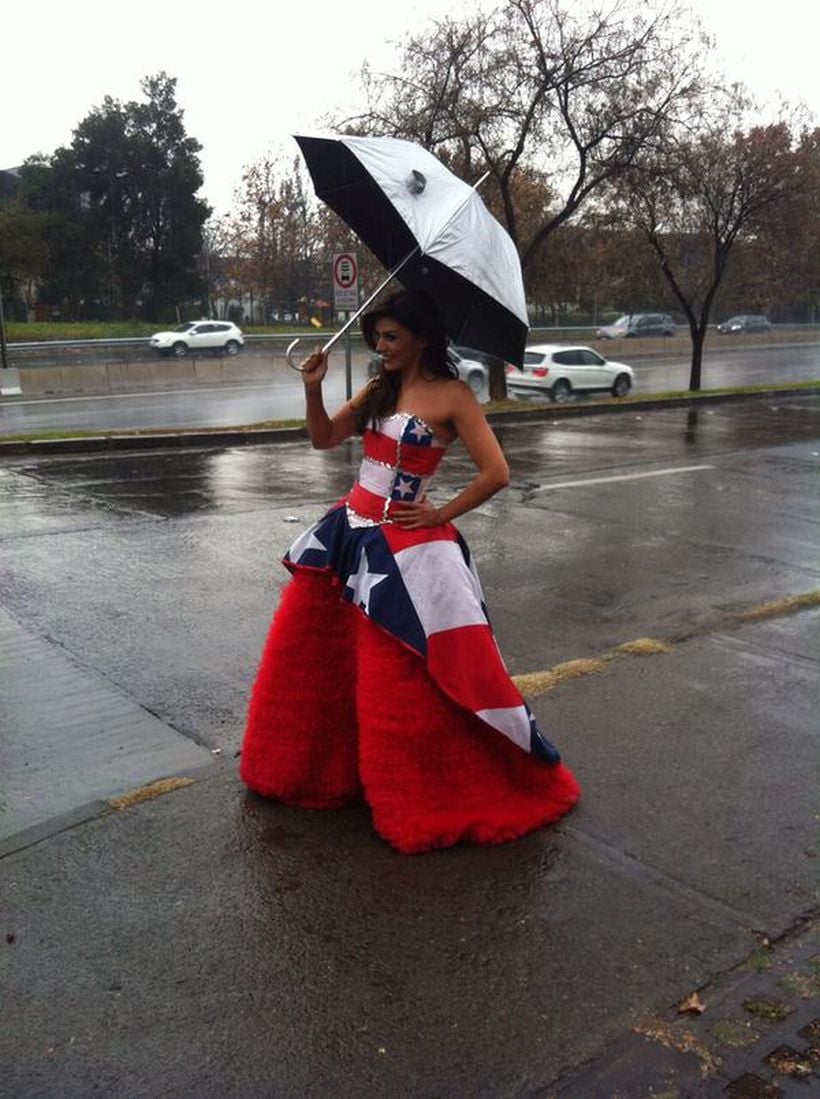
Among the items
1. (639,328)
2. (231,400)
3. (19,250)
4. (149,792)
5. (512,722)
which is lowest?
(231,400)

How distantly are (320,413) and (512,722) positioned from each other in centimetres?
124

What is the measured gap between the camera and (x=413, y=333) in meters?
3.30

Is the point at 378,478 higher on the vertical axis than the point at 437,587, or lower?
higher

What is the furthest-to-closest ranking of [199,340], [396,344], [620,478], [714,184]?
[199,340] → [714,184] → [620,478] → [396,344]

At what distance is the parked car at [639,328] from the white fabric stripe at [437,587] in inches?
1886

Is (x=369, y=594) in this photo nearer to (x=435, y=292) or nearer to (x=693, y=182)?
(x=435, y=292)

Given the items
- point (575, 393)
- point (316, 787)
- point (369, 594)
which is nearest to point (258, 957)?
point (316, 787)

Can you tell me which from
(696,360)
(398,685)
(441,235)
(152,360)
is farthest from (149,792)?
(152,360)

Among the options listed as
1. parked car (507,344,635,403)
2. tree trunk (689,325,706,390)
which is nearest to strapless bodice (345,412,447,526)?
parked car (507,344,635,403)

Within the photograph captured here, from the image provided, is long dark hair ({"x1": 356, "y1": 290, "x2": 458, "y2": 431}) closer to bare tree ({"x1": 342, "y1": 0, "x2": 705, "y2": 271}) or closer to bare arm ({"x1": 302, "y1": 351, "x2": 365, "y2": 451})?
bare arm ({"x1": 302, "y1": 351, "x2": 365, "y2": 451})

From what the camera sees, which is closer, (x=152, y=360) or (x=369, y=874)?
(x=369, y=874)

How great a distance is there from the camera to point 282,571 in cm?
712

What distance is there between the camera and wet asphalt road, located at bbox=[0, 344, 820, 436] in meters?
18.4

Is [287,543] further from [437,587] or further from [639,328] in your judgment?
[639,328]
